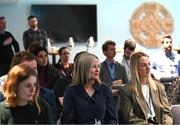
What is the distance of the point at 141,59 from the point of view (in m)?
3.14

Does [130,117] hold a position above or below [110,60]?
below

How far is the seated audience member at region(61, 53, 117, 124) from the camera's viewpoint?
2.90 metres

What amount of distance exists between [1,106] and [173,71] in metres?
3.20

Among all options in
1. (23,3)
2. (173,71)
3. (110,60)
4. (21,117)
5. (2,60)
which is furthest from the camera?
(23,3)

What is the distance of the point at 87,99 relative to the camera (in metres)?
2.94

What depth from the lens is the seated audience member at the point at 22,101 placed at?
2.47m

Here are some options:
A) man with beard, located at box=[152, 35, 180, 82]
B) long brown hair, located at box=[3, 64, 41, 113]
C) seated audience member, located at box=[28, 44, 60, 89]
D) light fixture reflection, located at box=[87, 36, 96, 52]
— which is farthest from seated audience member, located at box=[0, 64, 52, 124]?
light fixture reflection, located at box=[87, 36, 96, 52]

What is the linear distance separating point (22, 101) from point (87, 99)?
60 centimetres

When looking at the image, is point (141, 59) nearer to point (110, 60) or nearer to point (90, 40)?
point (110, 60)

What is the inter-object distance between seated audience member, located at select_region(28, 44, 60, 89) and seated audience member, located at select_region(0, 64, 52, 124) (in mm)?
1421

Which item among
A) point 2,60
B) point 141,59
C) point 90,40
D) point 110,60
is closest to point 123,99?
point 141,59

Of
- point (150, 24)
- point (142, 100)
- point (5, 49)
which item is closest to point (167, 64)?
point (142, 100)

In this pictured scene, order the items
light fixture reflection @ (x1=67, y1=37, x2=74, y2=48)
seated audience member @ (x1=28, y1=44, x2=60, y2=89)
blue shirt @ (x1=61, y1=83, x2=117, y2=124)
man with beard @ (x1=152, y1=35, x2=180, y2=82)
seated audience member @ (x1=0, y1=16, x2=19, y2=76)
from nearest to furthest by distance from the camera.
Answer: blue shirt @ (x1=61, y1=83, x2=117, y2=124) < seated audience member @ (x1=28, y1=44, x2=60, y2=89) < man with beard @ (x1=152, y1=35, x2=180, y2=82) < seated audience member @ (x1=0, y1=16, x2=19, y2=76) < light fixture reflection @ (x1=67, y1=37, x2=74, y2=48)

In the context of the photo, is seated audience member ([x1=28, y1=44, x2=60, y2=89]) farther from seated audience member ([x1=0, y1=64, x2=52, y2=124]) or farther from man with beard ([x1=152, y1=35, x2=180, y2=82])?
man with beard ([x1=152, y1=35, x2=180, y2=82])
